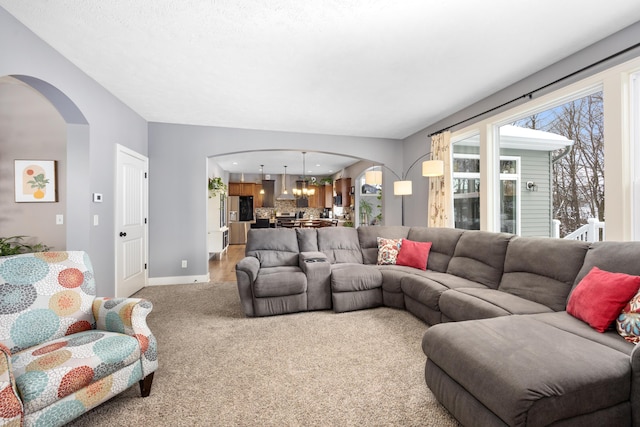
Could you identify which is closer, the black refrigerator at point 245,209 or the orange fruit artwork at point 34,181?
the orange fruit artwork at point 34,181

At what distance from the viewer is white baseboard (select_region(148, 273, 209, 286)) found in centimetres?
486

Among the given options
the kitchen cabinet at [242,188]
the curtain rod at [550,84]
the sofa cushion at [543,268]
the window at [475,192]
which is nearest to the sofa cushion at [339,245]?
the window at [475,192]

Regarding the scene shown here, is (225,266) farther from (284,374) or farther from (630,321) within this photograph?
(630,321)

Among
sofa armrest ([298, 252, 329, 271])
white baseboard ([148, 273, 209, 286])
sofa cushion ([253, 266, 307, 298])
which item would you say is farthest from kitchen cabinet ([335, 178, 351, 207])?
sofa cushion ([253, 266, 307, 298])

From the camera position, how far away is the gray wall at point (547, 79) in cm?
248

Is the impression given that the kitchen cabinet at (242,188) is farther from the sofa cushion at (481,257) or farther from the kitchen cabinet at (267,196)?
the sofa cushion at (481,257)

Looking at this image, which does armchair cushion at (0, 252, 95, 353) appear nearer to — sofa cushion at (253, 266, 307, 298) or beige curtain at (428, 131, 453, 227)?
sofa cushion at (253, 266, 307, 298)

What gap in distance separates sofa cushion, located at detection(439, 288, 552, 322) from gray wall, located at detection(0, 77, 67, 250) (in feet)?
15.5

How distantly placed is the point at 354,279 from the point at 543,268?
1839 mm

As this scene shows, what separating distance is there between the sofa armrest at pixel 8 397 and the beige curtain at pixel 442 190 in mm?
4737

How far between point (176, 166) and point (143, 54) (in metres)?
2.41

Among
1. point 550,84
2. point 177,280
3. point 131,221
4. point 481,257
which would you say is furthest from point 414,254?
point 131,221

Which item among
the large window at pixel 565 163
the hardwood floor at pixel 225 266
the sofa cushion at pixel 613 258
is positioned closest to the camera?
the sofa cushion at pixel 613 258

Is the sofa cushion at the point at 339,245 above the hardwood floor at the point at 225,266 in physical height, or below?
above
